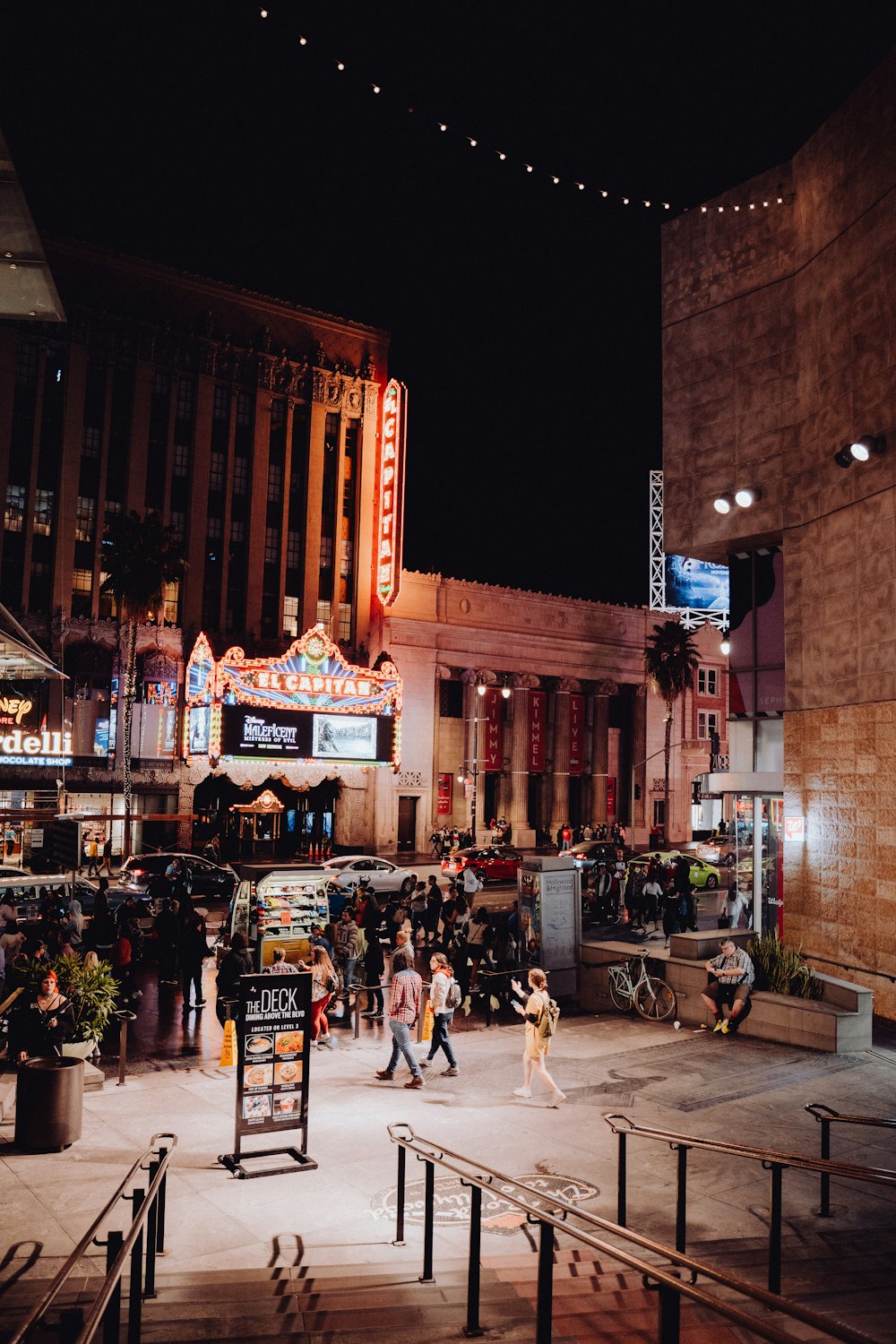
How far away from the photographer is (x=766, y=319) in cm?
2308

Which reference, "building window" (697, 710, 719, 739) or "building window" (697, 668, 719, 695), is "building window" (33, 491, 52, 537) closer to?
"building window" (697, 668, 719, 695)

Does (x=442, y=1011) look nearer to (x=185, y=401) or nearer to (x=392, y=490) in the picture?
(x=392, y=490)

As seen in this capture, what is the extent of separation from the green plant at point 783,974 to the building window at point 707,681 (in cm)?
5390

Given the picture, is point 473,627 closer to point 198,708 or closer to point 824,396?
point 198,708

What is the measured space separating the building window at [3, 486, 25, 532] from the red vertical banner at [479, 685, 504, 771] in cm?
2667

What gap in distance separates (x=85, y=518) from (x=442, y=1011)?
41.1 m

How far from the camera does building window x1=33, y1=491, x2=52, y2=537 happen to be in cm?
4822

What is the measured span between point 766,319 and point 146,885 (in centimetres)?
2287

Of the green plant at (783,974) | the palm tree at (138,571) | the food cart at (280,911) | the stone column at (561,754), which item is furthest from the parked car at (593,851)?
the green plant at (783,974)

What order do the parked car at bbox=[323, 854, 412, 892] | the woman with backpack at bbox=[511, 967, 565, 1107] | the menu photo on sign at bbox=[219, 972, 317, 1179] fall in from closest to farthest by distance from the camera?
the menu photo on sign at bbox=[219, 972, 317, 1179] → the woman with backpack at bbox=[511, 967, 565, 1107] → the parked car at bbox=[323, 854, 412, 892]

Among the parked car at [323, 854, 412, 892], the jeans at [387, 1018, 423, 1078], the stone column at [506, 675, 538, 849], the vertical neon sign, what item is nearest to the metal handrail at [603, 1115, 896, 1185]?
the jeans at [387, 1018, 423, 1078]

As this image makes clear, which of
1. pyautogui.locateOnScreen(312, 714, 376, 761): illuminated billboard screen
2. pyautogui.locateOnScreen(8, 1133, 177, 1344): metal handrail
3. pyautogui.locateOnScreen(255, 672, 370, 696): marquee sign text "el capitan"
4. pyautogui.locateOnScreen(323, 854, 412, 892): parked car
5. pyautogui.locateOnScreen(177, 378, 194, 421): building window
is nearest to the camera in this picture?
pyautogui.locateOnScreen(8, 1133, 177, 1344): metal handrail

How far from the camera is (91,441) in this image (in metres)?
50.2

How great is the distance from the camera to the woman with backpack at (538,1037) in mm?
13008
